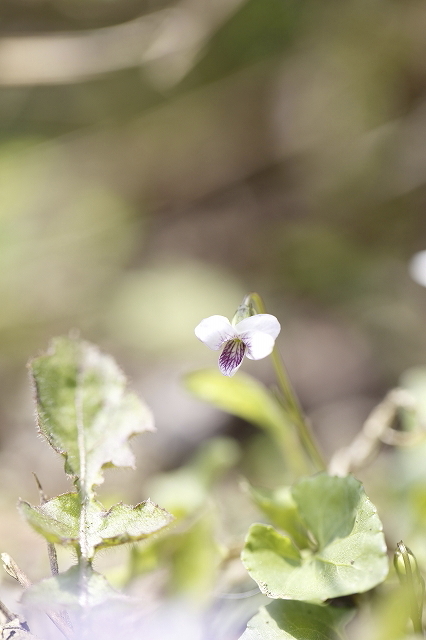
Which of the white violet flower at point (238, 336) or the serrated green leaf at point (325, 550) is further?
the white violet flower at point (238, 336)

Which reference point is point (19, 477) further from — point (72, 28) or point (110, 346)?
point (72, 28)

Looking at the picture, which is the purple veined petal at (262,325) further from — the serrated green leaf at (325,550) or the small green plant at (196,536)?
the serrated green leaf at (325,550)

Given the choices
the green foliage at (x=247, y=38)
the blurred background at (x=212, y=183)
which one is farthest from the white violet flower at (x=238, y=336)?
the green foliage at (x=247, y=38)

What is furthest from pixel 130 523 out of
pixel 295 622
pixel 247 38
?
pixel 247 38

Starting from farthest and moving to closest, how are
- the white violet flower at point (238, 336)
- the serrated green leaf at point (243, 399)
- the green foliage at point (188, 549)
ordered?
the serrated green leaf at point (243, 399) < the green foliage at point (188, 549) < the white violet flower at point (238, 336)

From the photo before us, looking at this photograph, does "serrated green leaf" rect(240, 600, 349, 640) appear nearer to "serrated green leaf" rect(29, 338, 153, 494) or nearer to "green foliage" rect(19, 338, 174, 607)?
"green foliage" rect(19, 338, 174, 607)
